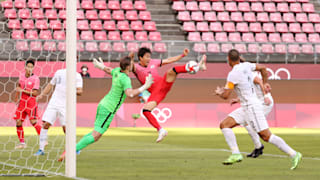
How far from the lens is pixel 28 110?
43.4 feet

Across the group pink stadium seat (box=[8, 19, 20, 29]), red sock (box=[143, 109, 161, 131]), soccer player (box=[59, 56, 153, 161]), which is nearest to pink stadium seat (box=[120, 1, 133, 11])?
pink stadium seat (box=[8, 19, 20, 29])

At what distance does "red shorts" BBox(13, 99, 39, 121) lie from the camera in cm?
1307

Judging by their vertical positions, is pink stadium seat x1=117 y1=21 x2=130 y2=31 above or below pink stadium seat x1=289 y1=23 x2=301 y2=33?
above

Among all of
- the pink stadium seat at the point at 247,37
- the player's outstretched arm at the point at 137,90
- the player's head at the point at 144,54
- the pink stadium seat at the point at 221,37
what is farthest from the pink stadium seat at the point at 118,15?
the player's outstretched arm at the point at 137,90

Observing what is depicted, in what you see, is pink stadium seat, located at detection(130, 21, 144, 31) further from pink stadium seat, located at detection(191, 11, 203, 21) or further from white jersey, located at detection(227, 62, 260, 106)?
white jersey, located at detection(227, 62, 260, 106)

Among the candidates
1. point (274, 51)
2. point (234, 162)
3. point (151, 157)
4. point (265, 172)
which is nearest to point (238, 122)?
point (234, 162)

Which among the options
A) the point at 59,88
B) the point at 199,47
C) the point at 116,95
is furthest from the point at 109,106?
the point at 199,47

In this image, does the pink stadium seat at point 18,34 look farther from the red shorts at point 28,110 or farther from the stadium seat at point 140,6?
the red shorts at point 28,110

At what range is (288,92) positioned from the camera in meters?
24.1

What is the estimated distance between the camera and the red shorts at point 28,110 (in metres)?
13.1

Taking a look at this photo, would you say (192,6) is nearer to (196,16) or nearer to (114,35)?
(196,16)

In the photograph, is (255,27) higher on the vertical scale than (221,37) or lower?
higher

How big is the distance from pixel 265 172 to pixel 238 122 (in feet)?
4.44

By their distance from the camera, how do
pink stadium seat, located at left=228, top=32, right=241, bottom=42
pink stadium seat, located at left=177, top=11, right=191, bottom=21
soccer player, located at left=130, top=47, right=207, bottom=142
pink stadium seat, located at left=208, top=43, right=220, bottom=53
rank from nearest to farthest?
soccer player, located at left=130, top=47, right=207, bottom=142, pink stadium seat, located at left=208, top=43, right=220, bottom=53, pink stadium seat, located at left=228, top=32, right=241, bottom=42, pink stadium seat, located at left=177, top=11, right=191, bottom=21
